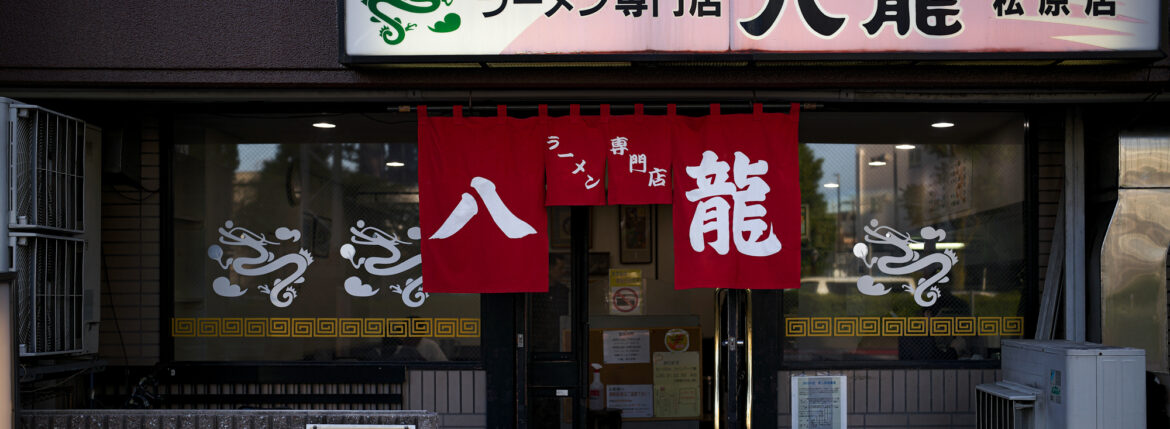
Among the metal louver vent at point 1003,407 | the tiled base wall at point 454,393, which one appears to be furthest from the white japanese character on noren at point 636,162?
the metal louver vent at point 1003,407

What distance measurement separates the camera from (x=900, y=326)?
26.0 ft

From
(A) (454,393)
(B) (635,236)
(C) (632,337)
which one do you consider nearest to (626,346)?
(C) (632,337)

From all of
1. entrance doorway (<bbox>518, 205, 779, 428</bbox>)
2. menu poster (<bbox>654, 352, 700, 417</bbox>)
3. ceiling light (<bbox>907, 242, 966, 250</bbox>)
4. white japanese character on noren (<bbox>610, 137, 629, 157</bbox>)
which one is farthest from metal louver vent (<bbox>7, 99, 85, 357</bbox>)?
ceiling light (<bbox>907, 242, 966, 250</bbox>)

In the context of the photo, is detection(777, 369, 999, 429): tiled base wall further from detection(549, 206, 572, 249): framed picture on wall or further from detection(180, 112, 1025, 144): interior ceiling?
detection(549, 206, 572, 249): framed picture on wall

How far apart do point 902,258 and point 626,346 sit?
3.32m

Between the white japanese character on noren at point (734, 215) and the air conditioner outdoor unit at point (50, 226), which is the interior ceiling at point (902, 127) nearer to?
the white japanese character on noren at point (734, 215)

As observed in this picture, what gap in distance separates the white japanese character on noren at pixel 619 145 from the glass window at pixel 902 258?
1.93 metres

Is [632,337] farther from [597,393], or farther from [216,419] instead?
[216,419]

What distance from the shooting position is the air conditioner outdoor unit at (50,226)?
6656mm

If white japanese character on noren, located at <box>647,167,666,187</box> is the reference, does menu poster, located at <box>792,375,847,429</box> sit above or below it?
below

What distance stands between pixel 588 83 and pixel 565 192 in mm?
942

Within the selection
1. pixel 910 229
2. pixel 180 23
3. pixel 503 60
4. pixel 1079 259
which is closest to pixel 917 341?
pixel 910 229

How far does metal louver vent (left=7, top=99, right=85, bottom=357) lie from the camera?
6.67 meters

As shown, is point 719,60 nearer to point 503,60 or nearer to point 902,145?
point 503,60
